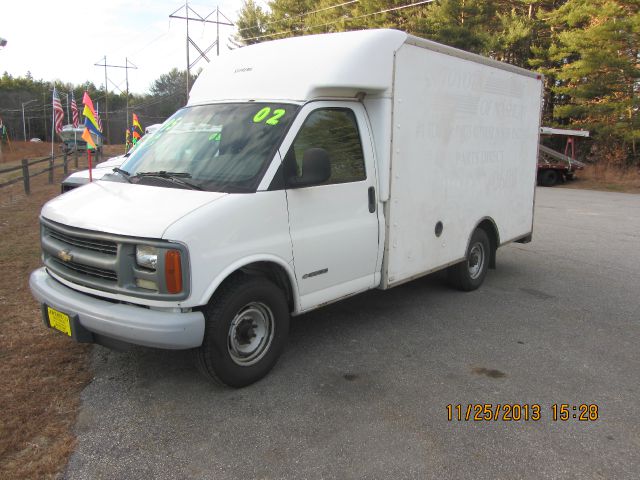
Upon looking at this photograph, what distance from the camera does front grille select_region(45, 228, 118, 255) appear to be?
3.45 meters

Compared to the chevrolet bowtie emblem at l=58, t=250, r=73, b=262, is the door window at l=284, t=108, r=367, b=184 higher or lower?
higher

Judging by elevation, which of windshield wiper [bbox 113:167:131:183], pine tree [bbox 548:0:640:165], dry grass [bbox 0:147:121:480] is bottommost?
dry grass [bbox 0:147:121:480]

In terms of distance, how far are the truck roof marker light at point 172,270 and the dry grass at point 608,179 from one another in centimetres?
2339

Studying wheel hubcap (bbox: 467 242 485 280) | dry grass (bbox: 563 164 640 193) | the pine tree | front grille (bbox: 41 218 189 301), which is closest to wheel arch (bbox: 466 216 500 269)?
wheel hubcap (bbox: 467 242 485 280)

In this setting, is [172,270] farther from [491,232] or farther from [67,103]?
[67,103]

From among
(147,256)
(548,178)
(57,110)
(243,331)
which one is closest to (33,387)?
(147,256)

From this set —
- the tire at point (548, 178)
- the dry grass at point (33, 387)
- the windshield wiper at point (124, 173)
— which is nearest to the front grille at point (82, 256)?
the windshield wiper at point (124, 173)

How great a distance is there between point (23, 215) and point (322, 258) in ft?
30.3

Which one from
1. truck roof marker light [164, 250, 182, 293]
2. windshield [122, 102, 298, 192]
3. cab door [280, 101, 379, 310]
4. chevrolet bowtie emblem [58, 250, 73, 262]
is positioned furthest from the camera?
cab door [280, 101, 379, 310]

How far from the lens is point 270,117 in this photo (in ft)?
13.5

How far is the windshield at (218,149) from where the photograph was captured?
3.87m

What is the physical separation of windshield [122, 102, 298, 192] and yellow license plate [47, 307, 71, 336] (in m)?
1.14

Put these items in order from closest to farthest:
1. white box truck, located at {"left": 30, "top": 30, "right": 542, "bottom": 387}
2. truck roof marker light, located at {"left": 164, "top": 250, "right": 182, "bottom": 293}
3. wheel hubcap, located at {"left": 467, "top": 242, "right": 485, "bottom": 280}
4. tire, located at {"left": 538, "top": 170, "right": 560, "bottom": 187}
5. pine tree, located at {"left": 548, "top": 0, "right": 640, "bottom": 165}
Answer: truck roof marker light, located at {"left": 164, "top": 250, "right": 182, "bottom": 293} → white box truck, located at {"left": 30, "top": 30, "right": 542, "bottom": 387} → wheel hubcap, located at {"left": 467, "top": 242, "right": 485, "bottom": 280} → pine tree, located at {"left": 548, "top": 0, "right": 640, "bottom": 165} → tire, located at {"left": 538, "top": 170, "right": 560, "bottom": 187}

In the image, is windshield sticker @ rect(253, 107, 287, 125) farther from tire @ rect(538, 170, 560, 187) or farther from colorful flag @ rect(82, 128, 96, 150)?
tire @ rect(538, 170, 560, 187)
